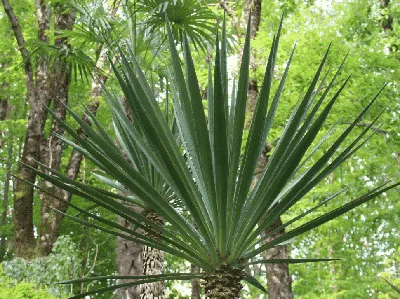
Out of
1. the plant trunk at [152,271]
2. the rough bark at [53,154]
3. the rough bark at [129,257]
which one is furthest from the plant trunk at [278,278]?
the plant trunk at [152,271]

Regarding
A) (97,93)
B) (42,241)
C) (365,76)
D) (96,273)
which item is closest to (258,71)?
(365,76)

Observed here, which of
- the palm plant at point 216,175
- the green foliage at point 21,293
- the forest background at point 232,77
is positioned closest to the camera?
the palm plant at point 216,175

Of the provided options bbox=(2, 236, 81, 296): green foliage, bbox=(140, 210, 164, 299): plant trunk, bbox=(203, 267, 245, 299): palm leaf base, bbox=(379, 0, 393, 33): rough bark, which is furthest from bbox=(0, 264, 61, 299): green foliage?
bbox=(379, 0, 393, 33): rough bark

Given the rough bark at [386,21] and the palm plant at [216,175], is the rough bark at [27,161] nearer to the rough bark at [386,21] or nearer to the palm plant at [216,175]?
the rough bark at [386,21]

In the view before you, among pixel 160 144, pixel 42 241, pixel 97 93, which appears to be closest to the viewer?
pixel 160 144

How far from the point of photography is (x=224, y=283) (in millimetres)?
1922

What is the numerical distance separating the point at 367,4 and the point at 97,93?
6582 mm

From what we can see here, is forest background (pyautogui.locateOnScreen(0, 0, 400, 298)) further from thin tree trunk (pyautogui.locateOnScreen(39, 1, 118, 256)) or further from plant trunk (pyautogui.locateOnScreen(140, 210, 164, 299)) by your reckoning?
plant trunk (pyautogui.locateOnScreen(140, 210, 164, 299))

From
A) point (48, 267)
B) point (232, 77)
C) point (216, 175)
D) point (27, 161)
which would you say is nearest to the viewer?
point (216, 175)

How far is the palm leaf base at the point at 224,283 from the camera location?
6.27 ft

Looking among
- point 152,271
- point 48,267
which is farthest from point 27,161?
point 152,271

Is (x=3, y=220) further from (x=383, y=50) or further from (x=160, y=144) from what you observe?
(x=160, y=144)

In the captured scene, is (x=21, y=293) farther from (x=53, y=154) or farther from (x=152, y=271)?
(x=53, y=154)

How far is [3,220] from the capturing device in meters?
18.8
